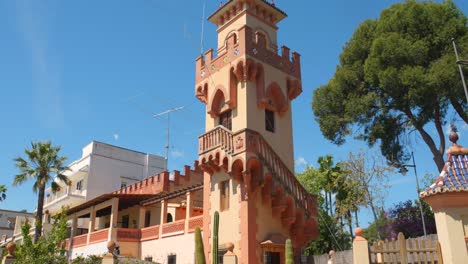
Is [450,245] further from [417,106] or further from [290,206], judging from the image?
[417,106]

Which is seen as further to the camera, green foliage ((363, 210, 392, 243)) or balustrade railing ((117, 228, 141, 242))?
green foliage ((363, 210, 392, 243))

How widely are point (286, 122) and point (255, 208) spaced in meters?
5.55

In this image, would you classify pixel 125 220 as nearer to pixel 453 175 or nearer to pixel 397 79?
pixel 397 79

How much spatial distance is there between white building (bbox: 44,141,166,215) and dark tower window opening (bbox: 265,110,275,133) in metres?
23.3

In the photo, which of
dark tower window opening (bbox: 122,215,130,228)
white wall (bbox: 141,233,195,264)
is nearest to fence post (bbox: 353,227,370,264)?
white wall (bbox: 141,233,195,264)

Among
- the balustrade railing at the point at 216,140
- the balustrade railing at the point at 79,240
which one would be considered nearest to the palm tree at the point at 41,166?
the balustrade railing at the point at 79,240

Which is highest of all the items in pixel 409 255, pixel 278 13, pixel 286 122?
pixel 278 13

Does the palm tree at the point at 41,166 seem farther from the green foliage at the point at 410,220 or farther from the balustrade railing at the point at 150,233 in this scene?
the green foliage at the point at 410,220

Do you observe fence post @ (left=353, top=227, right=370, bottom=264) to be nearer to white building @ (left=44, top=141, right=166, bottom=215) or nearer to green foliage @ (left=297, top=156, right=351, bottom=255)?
green foliage @ (left=297, top=156, right=351, bottom=255)

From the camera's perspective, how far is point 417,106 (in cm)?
2309

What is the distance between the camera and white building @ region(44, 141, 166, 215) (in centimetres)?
3981

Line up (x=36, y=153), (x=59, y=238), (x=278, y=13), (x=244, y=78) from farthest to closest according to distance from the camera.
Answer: (x=36, y=153)
(x=278, y=13)
(x=244, y=78)
(x=59, y=238)

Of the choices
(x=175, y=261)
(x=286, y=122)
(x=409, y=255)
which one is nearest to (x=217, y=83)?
(x=286, y=122)

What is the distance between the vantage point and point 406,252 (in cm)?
974
